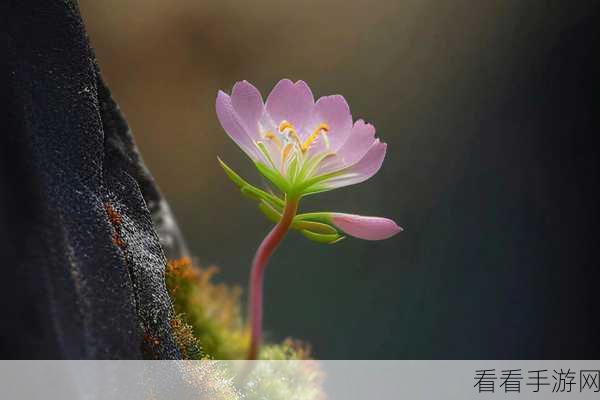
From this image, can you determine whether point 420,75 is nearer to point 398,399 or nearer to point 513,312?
point 513,312

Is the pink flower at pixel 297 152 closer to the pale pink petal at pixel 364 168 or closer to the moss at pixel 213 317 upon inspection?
the pale pink petal at pixel 364 168

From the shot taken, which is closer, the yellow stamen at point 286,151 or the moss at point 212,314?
the yellow stamen at point 286,151

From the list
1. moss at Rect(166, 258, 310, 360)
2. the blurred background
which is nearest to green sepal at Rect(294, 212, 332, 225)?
moss at Rect(166, 258, 310, 360)

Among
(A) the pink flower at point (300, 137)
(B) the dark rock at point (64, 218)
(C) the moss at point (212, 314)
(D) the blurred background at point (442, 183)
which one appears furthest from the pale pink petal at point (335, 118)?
(D) the blurred background at point (442, 183)

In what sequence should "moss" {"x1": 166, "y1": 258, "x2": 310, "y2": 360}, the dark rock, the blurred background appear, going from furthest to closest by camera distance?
1. the blurred background
2. "moss" {"x1": 166, "y1": 258, "x2": 310, "y2": 360}
3. the dark rock

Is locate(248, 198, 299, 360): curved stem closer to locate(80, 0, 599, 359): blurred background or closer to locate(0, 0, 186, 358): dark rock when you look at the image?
locate(0, 0, 186, 358): dark rock

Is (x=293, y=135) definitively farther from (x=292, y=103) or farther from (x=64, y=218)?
(x=64, y=218)
